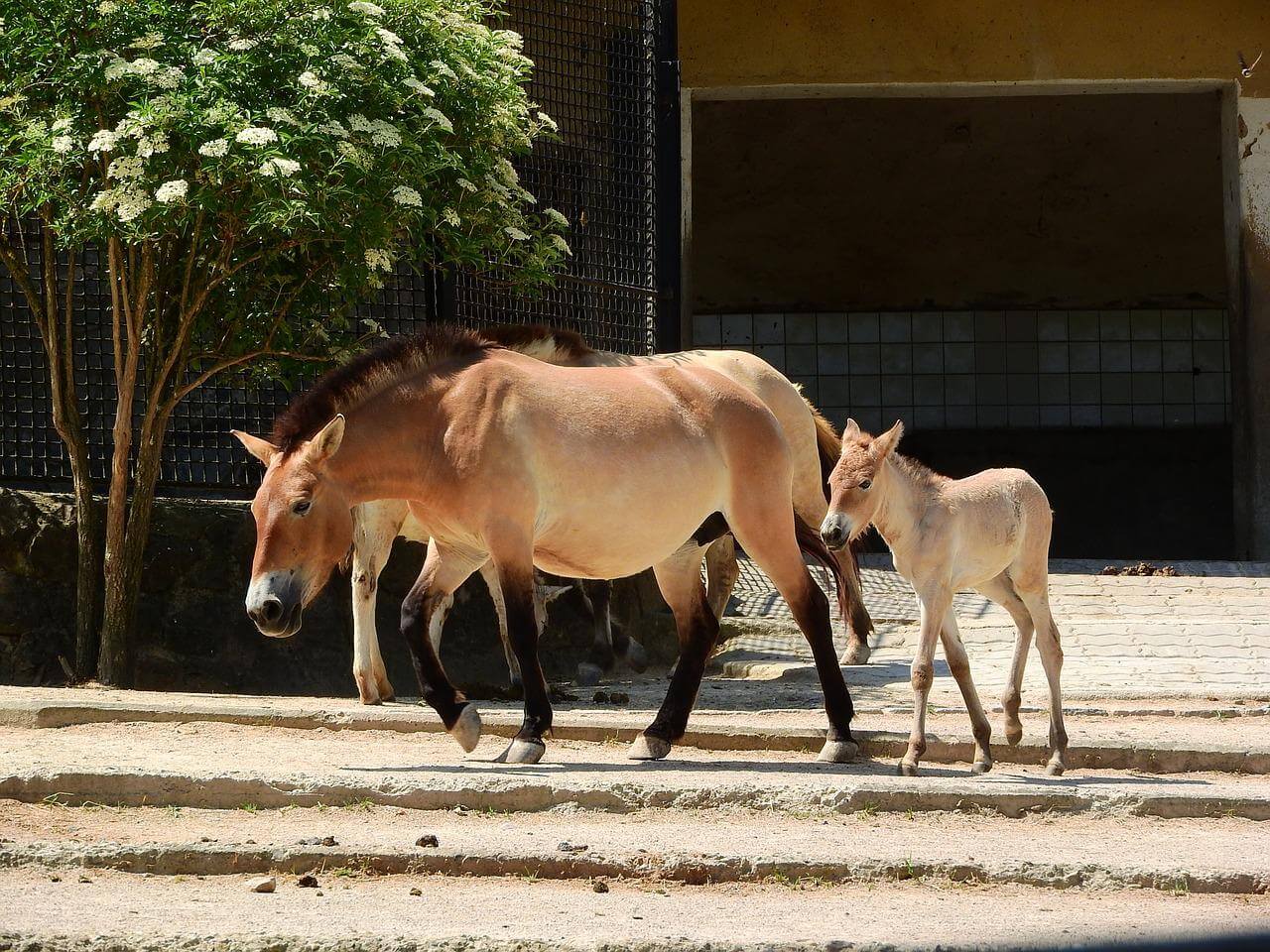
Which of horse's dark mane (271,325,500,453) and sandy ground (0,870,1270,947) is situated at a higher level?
horse's dark mane (271,325,500,453)

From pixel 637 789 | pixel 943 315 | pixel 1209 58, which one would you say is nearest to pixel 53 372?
pixel 637 789

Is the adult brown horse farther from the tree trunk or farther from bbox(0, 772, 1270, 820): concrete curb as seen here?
the tree trunk

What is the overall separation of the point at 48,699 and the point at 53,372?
2.58 metres

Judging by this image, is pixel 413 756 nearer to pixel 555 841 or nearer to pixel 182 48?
pixel 555 841

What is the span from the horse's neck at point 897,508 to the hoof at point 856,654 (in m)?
3.82

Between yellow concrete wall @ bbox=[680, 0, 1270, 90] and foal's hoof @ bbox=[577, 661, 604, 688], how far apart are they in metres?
Answer: 6.64

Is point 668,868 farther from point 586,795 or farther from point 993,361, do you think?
point 993,361

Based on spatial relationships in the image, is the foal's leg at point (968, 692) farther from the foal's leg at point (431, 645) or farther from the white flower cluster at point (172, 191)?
the white flower cluster at point (172, 191)

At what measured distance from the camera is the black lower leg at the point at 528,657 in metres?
6.16

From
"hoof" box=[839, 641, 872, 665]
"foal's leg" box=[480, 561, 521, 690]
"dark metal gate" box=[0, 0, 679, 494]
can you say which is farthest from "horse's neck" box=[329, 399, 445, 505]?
Result: "hoof" box=[839, 641, 872, 665]

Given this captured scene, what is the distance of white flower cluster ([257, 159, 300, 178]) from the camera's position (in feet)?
22.5

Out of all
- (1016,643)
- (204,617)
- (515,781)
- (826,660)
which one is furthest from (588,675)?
(515,781)

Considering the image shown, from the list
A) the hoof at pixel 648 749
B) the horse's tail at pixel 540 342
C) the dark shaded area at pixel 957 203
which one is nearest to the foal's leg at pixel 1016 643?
the hoof at pixel 648 749

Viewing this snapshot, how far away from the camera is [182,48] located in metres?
7.60
